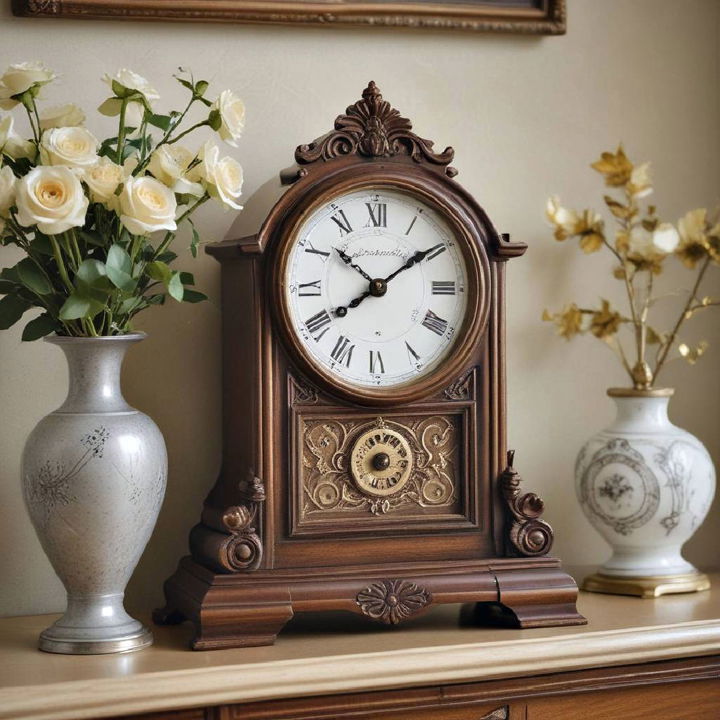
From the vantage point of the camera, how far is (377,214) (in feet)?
5.18

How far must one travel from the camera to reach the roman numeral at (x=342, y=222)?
5.12 feet

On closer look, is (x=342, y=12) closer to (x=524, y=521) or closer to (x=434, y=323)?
(x=434, y=323)

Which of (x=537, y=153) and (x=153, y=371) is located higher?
(x=537, y=153)

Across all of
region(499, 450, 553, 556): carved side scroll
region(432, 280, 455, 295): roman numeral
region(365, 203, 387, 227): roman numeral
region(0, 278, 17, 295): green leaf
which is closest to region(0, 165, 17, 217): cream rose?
region(0, 278, 17, 295): green leaf

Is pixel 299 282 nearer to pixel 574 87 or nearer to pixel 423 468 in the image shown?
pixel 423 468

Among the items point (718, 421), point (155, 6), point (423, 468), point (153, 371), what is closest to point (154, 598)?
point (153, 371)

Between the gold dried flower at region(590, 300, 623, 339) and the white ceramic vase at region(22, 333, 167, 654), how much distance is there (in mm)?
757

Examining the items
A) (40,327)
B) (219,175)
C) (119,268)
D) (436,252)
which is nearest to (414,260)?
(436,252)

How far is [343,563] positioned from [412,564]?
92 mm

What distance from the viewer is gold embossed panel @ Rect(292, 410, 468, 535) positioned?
1.55m

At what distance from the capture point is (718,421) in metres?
2.06

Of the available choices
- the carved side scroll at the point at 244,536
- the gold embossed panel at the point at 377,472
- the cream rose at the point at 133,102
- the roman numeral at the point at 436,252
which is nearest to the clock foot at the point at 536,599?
the gold embossed panel at the point at 377,472

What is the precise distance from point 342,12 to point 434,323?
1.80ft

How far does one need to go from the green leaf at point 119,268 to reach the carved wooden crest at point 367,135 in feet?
0.87
